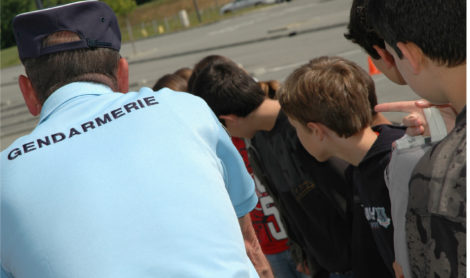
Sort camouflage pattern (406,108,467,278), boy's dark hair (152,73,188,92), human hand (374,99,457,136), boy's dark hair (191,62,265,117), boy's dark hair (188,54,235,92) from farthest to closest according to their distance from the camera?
boy's dark hair (152,73,188,92)
boy's dark hair (188,54,235,92)
boy's dark hair (191,62,265,117)
human hand (374,99,457,136)
camouflage pattern (406,108,467,278)

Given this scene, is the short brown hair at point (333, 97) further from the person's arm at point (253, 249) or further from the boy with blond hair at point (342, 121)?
the person's arm at point (253, 249)

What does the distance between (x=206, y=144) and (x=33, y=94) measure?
61cm

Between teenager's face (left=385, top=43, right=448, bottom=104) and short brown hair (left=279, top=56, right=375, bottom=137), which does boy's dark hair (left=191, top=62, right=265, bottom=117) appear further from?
teenager's face (left=385, top=43, right=448, bottom=104)

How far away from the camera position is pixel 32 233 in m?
1.45

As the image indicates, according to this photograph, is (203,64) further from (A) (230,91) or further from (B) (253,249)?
(B) (253,249)

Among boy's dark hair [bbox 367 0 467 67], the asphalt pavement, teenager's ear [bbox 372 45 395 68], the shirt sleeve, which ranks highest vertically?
boy's dark hair [bbox 367 0 467 67]

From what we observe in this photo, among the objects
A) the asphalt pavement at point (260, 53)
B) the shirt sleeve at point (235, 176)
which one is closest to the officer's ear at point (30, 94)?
the shirt sleeve at point (235, 176)

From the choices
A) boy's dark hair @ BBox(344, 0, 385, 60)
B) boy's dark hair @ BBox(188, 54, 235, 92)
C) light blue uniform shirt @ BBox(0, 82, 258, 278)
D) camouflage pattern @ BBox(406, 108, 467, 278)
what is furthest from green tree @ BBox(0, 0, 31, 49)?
camouflage pattern @ BBox(406, 108, 467, 278)

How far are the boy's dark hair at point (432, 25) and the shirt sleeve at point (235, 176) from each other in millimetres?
565

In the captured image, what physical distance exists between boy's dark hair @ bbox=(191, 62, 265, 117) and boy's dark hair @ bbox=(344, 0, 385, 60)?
149cm

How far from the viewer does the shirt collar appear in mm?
1730

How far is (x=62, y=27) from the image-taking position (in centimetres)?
179

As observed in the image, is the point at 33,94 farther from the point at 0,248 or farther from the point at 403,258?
the point at 403,258

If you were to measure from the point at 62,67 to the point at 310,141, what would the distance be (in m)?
1.43
